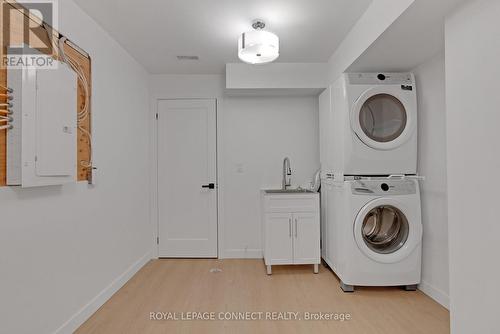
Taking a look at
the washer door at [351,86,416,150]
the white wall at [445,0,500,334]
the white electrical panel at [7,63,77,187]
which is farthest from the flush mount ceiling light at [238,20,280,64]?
the white electrical panel at [7,63,77,187]

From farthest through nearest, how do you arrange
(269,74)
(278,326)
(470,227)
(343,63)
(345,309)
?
(269,74) → (343,63) → (345,309) → (278,326) → (470,227)

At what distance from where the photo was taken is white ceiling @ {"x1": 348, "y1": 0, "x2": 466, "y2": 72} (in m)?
1.63

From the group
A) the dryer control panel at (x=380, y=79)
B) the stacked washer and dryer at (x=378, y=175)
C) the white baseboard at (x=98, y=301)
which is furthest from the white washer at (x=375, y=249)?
the white baseboard at (x=98, y=301)

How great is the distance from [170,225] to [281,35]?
2.59 m

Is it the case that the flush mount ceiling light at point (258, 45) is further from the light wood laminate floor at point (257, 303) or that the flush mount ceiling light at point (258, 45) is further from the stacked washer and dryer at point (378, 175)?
the light wood laminate floor at point (257, 303)

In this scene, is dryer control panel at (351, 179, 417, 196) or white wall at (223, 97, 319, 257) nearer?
dryer control panel at (351, 179, 417, 196)

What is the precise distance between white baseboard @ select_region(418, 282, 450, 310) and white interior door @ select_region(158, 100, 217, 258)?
7.57 feet

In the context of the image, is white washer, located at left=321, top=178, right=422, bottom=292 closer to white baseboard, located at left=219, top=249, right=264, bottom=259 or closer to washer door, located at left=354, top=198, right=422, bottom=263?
washer door, located at left=354, top=198, right=422, bottom=263

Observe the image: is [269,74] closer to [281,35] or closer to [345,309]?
[281,35]

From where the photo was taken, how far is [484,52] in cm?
132

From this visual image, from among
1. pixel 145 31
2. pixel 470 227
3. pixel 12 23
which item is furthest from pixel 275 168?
pixel 12 23

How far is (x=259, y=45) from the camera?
2.18m

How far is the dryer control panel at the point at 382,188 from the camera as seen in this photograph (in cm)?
252

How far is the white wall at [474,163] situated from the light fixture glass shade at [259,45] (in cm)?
114
